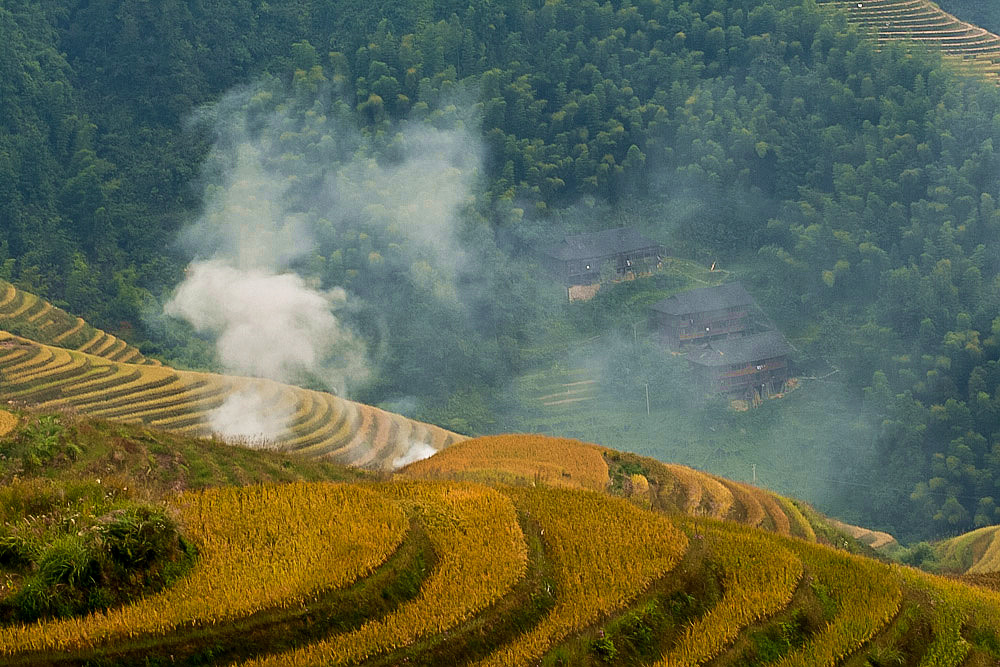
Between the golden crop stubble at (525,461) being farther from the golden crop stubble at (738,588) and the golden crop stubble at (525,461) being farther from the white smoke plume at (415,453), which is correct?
the white smoke plume at (415,453)

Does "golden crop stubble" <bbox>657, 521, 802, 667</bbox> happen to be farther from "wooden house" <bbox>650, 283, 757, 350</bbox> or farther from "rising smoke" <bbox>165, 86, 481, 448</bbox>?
"wooden house" <bbox>650, 283, 757, 350</bbox>

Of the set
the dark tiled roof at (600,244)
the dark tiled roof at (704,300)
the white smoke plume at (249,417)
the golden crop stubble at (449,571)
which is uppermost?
the golden crop stubble at (449,571)

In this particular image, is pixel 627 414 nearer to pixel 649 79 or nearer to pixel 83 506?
pixel 649 79

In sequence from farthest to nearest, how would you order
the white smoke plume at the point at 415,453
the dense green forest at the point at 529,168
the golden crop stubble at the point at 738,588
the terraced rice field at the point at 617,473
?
the dense green forest at the point at 529,168 < the white smoke plume at the point at 415,453 < the terraced rice field at the point at 617,473 < the golden crop stubble at the point at 738,588

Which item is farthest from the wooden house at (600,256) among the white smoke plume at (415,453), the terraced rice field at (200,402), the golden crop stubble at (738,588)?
the golden crop stubble at (738,588)

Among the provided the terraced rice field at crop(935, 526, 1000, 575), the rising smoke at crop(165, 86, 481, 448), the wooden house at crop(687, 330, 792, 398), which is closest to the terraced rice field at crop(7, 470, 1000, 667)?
the terraced rice field at crop(935, 526, 1000, 575)
